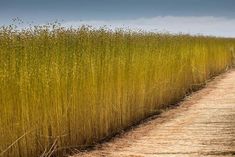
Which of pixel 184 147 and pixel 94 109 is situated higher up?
pixel 94 109

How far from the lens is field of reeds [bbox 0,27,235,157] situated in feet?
22.0

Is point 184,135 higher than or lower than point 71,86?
lower

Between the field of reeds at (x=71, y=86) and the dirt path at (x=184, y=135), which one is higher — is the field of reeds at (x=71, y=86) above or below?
above

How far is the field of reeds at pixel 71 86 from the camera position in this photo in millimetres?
6695

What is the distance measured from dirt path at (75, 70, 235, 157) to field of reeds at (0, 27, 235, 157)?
322 mm

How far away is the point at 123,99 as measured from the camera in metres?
9.36

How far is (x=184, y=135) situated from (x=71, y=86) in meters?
1.98

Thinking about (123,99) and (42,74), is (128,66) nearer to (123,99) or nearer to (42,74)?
(123,99)

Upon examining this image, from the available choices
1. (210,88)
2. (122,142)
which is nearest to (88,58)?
(122,142)

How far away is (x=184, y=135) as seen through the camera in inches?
343

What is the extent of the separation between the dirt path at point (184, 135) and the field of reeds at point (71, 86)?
12.7 inches

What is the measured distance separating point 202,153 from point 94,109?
5.54 ft

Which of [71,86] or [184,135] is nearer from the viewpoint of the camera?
[71,86]

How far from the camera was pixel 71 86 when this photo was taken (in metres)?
7.75
